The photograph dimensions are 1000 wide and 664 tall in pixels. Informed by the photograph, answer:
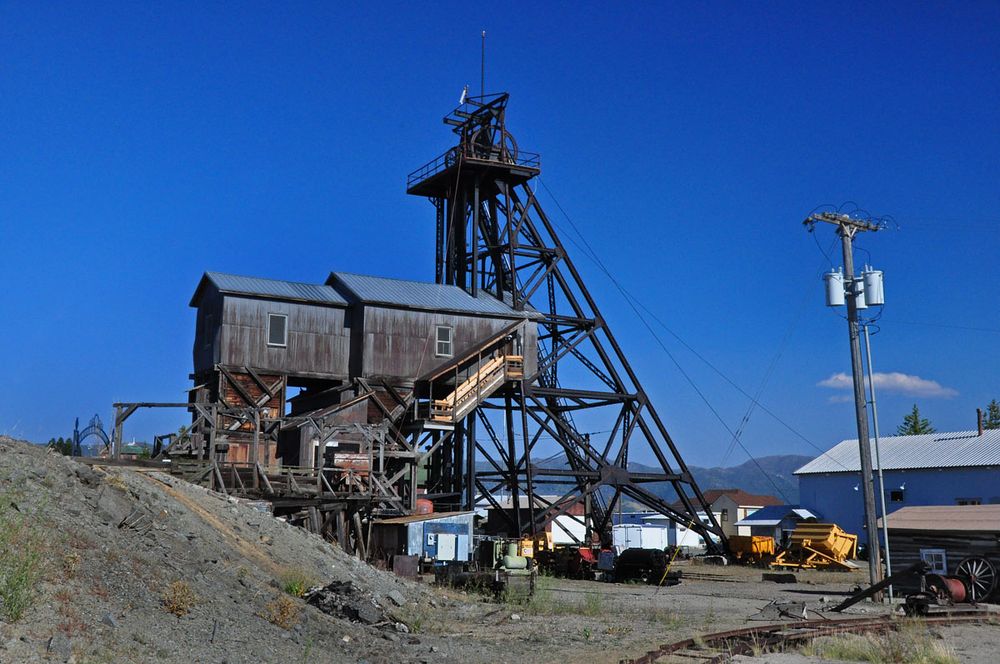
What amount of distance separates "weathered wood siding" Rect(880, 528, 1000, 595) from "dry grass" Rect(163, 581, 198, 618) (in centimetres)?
1982

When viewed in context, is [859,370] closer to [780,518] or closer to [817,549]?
[817,549]

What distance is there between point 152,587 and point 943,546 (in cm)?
2281

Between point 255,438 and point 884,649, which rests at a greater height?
point 255,438

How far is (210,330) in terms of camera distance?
38.8 m

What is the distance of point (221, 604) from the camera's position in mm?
16125

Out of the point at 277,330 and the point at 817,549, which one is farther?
the point at 817,549

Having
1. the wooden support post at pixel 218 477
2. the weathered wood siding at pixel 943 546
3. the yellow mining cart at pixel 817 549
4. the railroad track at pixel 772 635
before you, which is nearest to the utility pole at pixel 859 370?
the weathered wood siding at pixel 943 546

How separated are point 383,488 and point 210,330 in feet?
32.1

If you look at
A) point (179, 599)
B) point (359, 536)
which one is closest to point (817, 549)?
point (359, 536)

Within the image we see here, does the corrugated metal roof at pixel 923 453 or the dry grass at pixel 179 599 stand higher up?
the corrugated metal roof at pixel 923 453

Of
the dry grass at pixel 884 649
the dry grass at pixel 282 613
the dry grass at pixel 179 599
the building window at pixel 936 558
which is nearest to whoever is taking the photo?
the dry grass at pixel 179 599

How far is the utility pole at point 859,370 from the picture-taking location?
1155 inches

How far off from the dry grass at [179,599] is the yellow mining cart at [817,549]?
1358 inches

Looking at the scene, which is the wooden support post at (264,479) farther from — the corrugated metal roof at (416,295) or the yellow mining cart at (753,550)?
the yellow mining cart at (753,550)
